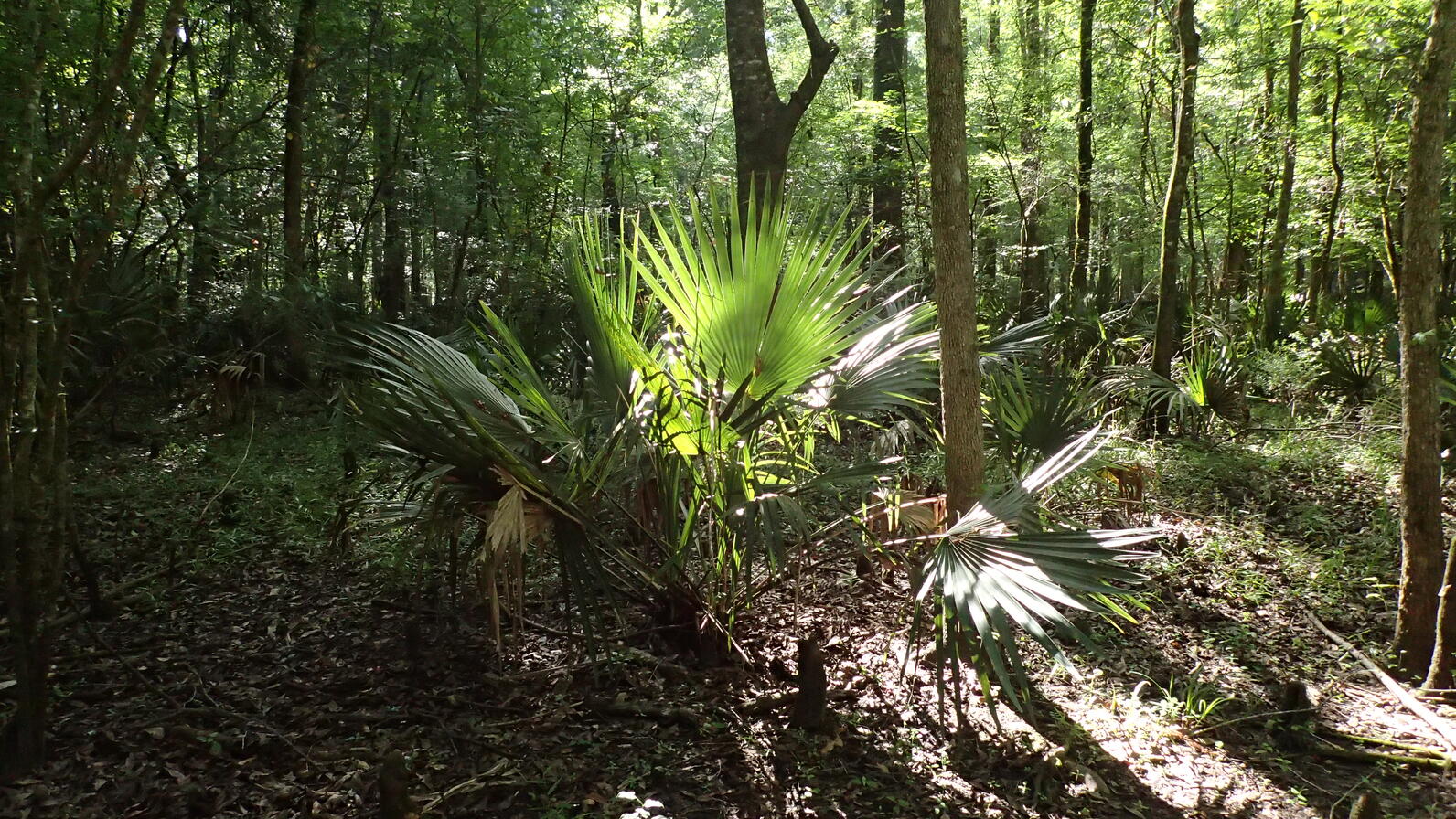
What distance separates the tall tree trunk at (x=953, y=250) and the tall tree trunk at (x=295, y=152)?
5.66 m

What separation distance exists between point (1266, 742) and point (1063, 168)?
30.6 feet

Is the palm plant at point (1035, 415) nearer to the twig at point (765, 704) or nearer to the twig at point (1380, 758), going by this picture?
the twig at point (765, 704)

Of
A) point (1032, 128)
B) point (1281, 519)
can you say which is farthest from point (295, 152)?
point (1032, 128)

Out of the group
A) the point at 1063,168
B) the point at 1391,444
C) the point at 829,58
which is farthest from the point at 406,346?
the point at 1063,168

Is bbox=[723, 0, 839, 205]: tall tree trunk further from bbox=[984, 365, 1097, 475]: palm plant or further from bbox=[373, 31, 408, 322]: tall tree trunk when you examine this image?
bbox=[373, 31, 408, 322]: tall tree trunk

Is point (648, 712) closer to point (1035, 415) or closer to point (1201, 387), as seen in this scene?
point (1035, 415)

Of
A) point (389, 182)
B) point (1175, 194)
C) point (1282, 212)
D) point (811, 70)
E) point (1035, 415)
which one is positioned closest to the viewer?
point (1035, 415)

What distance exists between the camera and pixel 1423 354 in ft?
13.0

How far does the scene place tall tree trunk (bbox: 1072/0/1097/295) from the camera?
914 centimetres

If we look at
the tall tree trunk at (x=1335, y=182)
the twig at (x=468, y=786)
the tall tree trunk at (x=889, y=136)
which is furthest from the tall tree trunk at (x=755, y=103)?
the twig at (x=468, y=786)

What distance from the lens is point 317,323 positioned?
7777 millimetres

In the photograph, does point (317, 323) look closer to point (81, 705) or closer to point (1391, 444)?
point (81, 705)

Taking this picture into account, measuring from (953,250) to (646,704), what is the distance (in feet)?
7.33

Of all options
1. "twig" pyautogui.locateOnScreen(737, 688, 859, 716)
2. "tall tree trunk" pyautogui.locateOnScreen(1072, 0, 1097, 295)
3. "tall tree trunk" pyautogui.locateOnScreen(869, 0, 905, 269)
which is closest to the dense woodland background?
"twig" pyautogui.locateOnScreen(737, 688, 859, 716)
